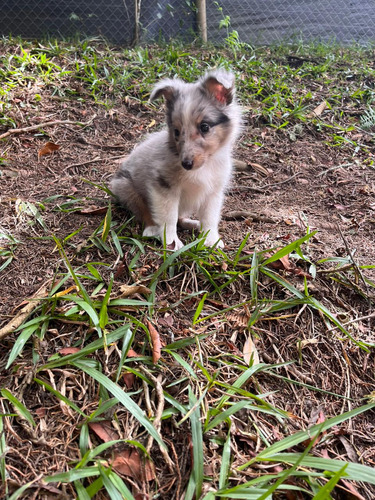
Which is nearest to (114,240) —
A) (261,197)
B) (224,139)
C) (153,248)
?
(153,248)

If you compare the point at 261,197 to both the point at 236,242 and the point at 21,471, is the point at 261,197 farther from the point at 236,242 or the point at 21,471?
the point at 21,471

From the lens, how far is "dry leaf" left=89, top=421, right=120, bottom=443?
1950mm

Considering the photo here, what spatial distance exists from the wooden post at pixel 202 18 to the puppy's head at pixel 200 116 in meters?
5.35

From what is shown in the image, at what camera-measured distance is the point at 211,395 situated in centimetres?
223

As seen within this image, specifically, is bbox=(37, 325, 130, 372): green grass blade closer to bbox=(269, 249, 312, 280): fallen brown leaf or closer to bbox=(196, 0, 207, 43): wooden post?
bbox=(269, 249, 312, 280): fallen brown leaf

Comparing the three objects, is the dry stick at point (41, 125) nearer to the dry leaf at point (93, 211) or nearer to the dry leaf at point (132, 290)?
the dry leaf at point (93, 211)

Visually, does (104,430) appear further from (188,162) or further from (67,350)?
(188,162)

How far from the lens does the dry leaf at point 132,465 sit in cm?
185

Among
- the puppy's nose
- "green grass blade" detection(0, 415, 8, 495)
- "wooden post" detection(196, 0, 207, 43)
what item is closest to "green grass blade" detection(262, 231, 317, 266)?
the puppy's nose

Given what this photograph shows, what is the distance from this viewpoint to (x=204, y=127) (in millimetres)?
3232

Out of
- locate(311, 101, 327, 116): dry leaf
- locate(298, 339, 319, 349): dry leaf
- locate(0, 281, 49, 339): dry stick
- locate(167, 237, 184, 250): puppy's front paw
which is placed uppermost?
locate(0, 281, 49, 339): dry stick

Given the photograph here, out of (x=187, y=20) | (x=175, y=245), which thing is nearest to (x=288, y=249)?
(x=175, y=245)

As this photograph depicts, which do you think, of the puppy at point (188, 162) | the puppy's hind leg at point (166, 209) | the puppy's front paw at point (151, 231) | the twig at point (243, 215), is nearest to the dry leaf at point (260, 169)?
the twig at point (243, 215)

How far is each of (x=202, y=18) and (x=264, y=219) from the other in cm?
589
